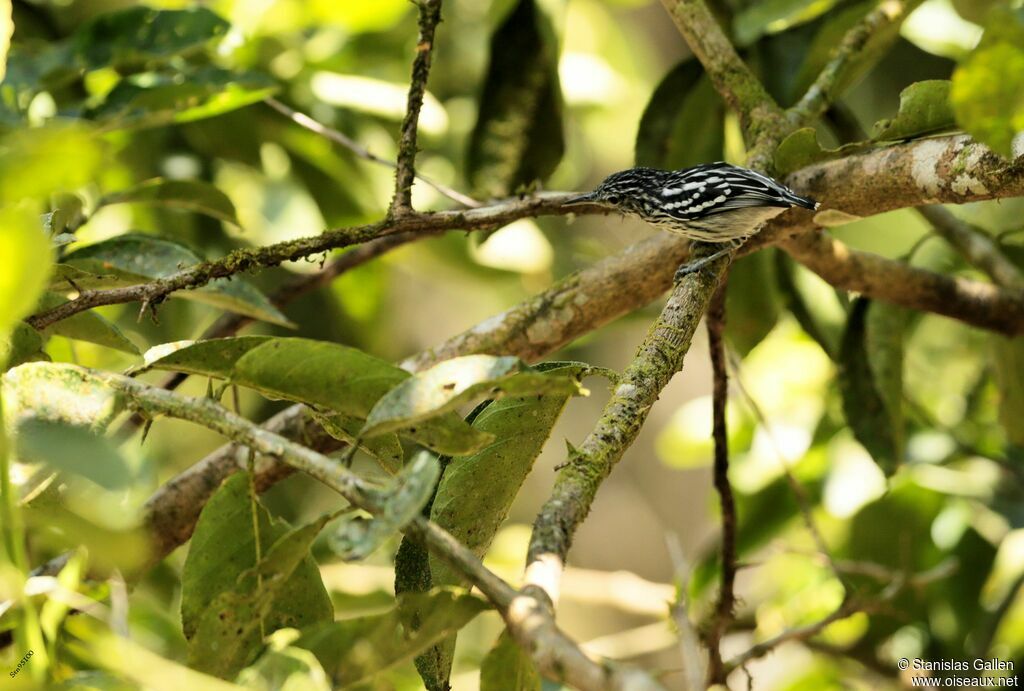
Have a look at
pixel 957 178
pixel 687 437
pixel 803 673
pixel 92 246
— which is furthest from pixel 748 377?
pixel 92 246

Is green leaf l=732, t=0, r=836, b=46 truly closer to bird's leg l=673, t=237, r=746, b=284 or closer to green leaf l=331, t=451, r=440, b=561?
bird's leg l=673, t=237, r=746, b=284

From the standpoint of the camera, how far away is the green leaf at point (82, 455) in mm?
875

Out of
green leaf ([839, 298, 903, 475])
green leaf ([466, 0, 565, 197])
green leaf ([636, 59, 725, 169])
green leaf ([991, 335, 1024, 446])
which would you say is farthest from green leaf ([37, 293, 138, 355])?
green leaf ([991, 335, 1024, 446])

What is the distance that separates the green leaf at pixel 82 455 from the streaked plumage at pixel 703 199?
4.34ft

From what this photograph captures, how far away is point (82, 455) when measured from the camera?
91cm

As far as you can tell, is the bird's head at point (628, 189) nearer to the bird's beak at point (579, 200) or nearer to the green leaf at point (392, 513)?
the bird's beak at point (579, 200)

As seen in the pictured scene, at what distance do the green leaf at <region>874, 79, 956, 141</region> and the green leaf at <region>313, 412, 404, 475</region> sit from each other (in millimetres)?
1134

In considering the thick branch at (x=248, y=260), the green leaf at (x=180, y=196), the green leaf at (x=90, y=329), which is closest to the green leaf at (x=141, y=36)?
the green leaf at (x=180, y=196)

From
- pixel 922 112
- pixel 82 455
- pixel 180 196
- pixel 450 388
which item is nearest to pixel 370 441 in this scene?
pixel 450 388

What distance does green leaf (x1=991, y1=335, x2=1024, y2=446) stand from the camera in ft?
9.05

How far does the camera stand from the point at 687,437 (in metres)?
3.42

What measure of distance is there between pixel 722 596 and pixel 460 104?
8.19 ft

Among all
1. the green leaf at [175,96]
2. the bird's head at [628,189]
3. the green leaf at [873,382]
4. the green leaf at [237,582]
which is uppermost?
the green leaf at [175,96]

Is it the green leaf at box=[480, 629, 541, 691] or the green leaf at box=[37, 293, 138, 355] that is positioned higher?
the green leaf at box=[37, 293, 138, 355]
